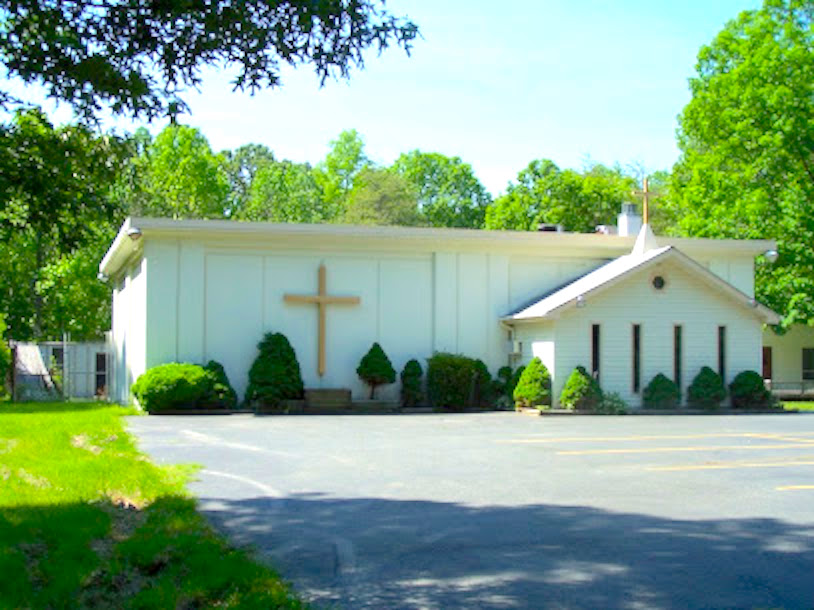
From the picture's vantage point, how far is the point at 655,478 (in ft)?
39.8

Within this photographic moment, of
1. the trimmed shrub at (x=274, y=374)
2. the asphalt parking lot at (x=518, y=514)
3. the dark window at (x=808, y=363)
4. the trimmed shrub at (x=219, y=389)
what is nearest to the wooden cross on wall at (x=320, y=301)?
the trimmed shrub at (x=274, y=374)

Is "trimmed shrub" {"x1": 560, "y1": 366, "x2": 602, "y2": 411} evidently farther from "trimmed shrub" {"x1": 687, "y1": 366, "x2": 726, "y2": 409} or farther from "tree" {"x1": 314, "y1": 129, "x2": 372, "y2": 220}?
"tree" {"x1": 314, "y1": 129, "x2": 372, "y2": 220}

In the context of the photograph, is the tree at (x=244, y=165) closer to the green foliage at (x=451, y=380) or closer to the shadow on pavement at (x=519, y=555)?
the green foliage at (x=451, y=380)

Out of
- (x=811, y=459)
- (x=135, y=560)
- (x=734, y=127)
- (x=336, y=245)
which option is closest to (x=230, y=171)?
(x=734, y=127)

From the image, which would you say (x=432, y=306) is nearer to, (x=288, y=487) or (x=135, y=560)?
(x=288, y=487)

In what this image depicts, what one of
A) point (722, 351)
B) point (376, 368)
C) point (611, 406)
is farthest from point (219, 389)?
point (722, 351)

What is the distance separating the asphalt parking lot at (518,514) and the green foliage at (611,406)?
689cm

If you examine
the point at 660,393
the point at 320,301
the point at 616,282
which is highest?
the point at 616,282

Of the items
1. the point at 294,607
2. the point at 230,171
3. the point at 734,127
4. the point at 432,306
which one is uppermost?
the point at 230,171

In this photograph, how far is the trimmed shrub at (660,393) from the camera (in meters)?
25.9

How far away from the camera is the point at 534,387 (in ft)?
83.0

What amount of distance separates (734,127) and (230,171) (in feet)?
154

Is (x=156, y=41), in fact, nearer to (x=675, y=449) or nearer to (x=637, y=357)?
(x=675, y=449)

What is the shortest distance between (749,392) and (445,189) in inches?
1917
